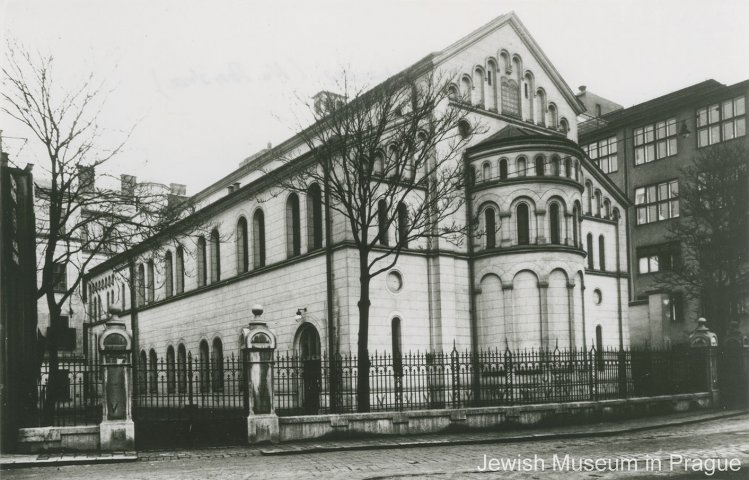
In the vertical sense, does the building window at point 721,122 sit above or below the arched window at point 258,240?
above

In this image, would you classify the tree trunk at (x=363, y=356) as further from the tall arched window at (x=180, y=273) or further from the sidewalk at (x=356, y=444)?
the tall arched window at (x=180, y=273)

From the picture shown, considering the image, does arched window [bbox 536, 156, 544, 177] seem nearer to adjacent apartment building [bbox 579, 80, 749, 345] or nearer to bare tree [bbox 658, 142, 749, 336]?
bare tree [bbox 658, 142, 749, 336]

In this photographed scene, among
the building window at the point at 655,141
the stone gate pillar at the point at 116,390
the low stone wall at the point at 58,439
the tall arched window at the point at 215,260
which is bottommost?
the low stone wall at the point at 58,439

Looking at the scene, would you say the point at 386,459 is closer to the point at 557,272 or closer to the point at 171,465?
the point at 171,465

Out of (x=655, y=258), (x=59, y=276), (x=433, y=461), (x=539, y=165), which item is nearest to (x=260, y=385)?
(x=433, y=461)

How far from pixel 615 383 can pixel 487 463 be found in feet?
35.7

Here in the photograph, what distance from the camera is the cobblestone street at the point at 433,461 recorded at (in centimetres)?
1284

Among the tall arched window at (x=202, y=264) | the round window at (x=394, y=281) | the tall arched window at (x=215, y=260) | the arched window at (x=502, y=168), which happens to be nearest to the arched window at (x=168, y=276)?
the tall arched window at (x=202, y=264)

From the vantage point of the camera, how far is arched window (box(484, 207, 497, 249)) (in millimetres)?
30438

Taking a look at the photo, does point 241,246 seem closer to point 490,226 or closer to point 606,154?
point 490,226

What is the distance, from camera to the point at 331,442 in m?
17.4

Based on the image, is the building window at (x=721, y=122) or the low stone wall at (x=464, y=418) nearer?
the low stone wall at (x=464, y=418)

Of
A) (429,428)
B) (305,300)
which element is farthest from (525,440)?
(305,300)

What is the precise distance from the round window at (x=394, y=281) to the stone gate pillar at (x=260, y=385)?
1115cm
